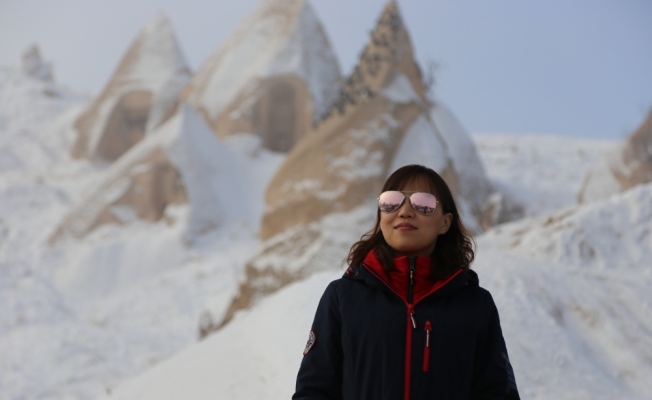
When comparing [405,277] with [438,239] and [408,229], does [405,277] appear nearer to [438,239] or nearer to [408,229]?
[408,229]

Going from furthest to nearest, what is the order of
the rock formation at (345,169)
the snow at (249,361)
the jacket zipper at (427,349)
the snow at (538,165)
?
the snow at (538,165) < the rock formation at (345,169) < the snow at (249,361) < the jacket zipper at (427,349)

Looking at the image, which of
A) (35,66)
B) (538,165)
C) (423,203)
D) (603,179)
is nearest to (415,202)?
(423,203)

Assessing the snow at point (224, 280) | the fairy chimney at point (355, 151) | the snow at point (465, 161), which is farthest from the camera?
the snow at point (465, 161)

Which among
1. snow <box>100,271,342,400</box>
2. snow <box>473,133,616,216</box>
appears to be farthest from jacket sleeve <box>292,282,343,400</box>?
snow <box>473,133,616,216</box>

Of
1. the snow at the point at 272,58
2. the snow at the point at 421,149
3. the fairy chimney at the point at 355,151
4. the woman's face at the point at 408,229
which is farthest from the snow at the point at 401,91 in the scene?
the woman's face at the point at 408,229

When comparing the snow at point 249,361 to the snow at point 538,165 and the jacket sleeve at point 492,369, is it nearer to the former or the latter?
the jacket sleeve at point 492,369

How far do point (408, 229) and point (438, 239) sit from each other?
7.3 inches

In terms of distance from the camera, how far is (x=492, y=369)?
84.0 inches

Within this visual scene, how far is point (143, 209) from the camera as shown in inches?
741

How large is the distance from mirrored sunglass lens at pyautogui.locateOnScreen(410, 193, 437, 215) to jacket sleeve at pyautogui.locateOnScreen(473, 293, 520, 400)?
1.11 ft

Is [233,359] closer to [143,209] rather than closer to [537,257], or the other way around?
[537,257]

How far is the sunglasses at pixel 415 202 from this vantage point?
7.25 ft

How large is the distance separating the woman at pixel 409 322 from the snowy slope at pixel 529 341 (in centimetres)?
209

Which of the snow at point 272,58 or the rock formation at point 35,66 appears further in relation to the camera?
the rock formation at point 35,66
